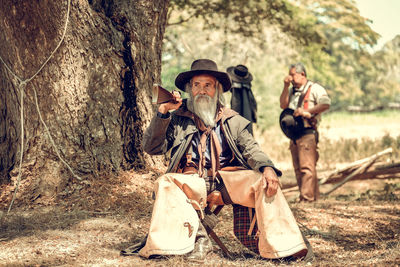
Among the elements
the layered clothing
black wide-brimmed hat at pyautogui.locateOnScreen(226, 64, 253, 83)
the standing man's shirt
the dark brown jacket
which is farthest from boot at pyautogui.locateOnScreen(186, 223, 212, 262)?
the standing man's shirt

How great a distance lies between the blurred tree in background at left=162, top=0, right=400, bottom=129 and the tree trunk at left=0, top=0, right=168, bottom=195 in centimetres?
251

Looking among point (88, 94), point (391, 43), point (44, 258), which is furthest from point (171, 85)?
point (391, 43)

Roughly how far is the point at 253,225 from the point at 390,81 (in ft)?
116

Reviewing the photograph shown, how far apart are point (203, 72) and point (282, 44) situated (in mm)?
25259

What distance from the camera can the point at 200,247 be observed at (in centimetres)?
418

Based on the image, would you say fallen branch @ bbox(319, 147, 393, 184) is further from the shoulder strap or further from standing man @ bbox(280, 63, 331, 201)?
the shoulder strap

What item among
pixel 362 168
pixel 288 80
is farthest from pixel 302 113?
pixel 362 168

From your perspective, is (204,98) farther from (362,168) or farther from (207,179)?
(362,168)

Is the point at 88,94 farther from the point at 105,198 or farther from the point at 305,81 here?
the point at 305,81

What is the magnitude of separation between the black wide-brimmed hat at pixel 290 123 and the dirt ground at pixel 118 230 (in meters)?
1.53

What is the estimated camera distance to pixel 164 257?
405 centimetres

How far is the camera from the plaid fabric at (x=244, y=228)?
4379 mm

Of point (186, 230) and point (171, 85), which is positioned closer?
point (186, 230)

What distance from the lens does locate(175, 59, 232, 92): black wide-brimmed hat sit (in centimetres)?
444
